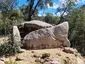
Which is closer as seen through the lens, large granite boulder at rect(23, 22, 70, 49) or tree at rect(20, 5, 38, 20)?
large granite boulder at rect(23, 22, 70, 49)

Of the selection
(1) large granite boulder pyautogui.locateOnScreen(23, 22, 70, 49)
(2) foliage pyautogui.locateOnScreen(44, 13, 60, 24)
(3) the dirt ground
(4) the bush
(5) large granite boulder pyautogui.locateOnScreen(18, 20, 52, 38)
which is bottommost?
(3) the dirt ground

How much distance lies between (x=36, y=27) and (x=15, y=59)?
2.95 meters

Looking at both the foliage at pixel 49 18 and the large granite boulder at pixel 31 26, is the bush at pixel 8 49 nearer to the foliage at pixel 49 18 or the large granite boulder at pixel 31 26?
the large granite boulder at pixel 31 26

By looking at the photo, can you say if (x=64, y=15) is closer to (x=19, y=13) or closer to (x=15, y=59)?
(x=19, y=13)

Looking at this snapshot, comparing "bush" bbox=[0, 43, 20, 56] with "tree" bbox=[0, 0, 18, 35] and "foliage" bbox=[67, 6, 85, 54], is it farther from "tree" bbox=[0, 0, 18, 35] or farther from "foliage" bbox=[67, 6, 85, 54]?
"tree" bbox=[0, 0, 18, 35]

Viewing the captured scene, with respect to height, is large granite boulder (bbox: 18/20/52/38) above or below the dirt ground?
above

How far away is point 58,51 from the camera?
1014cm

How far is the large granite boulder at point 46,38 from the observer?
34.6 ft

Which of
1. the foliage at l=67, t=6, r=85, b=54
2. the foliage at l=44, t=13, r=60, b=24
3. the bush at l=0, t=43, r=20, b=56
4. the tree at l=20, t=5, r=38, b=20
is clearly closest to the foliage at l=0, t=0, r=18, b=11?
the tree at l=20, t=5, r=38, b=20

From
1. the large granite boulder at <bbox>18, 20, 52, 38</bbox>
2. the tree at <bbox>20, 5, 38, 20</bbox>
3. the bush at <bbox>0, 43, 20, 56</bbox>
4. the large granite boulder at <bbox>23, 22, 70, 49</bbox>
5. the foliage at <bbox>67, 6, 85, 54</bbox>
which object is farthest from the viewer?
the tree at <bbox>20, 5, 38, 20</bbox>

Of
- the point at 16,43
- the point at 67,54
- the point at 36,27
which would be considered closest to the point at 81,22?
the point at 36,27

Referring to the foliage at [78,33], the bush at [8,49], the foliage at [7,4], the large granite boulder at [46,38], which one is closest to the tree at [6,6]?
the foliage at [7,4]

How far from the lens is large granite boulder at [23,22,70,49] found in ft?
34.6

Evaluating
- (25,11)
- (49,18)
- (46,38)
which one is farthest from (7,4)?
(46,38)
